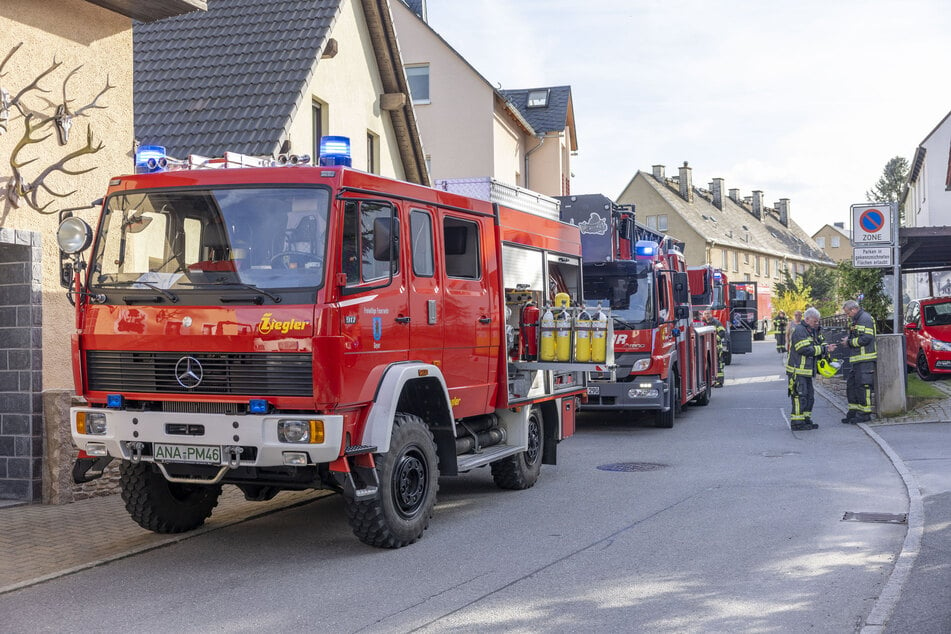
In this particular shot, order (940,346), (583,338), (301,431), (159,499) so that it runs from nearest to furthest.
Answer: (301,431) → (159,499) → (583,338) → (940,346)

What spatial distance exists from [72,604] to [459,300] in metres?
3.86

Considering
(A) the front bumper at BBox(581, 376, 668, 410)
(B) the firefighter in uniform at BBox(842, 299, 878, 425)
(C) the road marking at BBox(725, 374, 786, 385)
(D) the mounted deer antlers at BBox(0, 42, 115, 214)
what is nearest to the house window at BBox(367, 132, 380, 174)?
(A) the front bumper at BBox(581, 376, 668, 410)

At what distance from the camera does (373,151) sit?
19672 mm

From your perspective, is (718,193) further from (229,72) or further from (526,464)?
(526,464)

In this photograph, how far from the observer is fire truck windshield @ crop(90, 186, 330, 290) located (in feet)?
23.1

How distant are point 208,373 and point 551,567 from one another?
267 cm

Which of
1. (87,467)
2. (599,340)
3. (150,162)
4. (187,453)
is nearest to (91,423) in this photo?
(87,467)

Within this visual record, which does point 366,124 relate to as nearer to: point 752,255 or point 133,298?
point 133,298

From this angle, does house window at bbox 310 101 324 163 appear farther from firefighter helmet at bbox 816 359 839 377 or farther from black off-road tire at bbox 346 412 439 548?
black off-road tire at bbox 346 412 439 548

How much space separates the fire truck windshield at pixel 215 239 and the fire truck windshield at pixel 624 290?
858 centimetres

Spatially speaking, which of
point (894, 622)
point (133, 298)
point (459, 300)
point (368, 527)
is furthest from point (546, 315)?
point (894, 622)

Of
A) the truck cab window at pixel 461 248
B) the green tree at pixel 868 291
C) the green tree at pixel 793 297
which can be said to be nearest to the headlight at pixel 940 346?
the green tree at pixel 868 291

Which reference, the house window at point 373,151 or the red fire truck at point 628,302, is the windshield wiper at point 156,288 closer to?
the red fire truck at point 628,302

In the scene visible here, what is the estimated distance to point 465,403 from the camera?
8.84 metres
